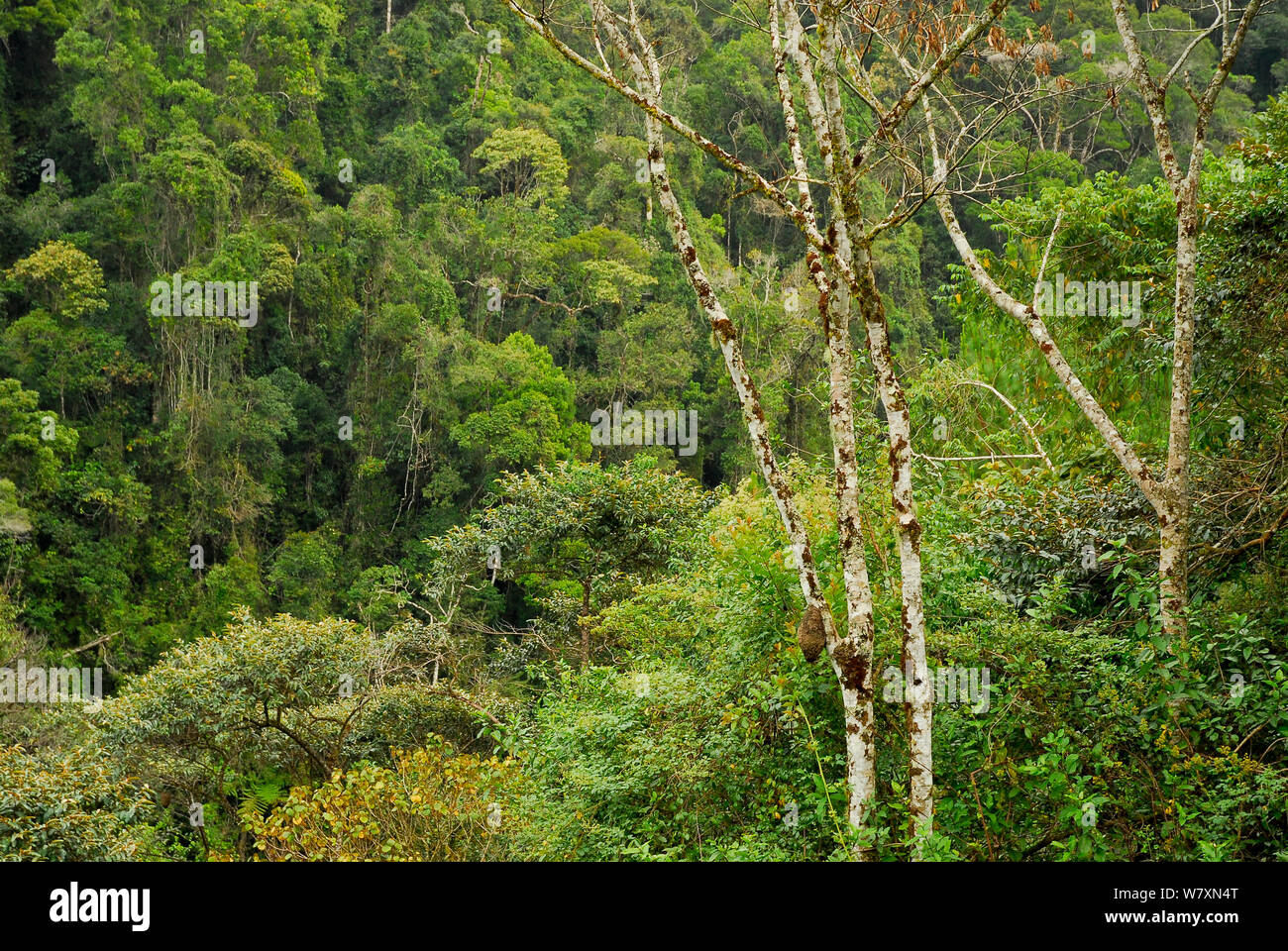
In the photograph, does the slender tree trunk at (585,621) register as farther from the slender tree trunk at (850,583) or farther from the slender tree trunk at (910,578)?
the slender tree trunk at (910,578)

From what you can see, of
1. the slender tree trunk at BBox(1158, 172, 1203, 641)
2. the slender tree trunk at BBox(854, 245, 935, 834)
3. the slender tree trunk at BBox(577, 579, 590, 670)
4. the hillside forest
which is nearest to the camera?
the slender tree trunk at BBox(854, 245, 935, 834)

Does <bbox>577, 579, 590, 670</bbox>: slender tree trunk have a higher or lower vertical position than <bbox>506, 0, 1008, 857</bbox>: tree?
lower

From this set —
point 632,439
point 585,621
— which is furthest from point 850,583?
point 632,439

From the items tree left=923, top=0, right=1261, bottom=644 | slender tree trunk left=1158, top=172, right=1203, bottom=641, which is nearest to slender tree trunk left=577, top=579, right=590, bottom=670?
tree left=923, top=0, right=1261, bottom=644

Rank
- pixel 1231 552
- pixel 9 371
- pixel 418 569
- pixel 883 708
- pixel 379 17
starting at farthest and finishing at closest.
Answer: pixel 379 17 < pixel 418 569 < pixel 9 371 < pixel 1231 552 < pixel 883 708

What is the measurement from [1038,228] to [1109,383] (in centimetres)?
187

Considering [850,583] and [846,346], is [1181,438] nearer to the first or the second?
[846,346]

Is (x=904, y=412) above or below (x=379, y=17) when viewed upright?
below

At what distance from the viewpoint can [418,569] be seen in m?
23.2

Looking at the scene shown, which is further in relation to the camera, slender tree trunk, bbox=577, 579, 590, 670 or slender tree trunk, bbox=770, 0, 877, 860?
slender tree trunk, bbox=577, 579, 590, 670

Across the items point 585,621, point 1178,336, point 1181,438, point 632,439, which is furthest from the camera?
point 632,439

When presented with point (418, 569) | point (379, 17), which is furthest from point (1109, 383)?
point (379, 17)

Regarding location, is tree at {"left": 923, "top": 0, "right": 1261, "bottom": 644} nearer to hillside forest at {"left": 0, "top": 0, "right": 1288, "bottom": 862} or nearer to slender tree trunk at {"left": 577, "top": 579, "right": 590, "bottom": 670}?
hillside forest at {"left": 0, "top": 0, "right": 1288, "bottom": 862}
